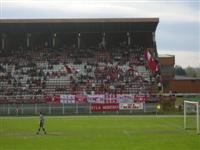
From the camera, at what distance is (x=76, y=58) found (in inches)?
3263

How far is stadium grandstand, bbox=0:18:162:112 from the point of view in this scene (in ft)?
247

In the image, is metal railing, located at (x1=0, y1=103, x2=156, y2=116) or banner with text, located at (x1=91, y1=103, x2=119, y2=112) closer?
metal railing, located at (x1=0, y1=103, x2=156, y2=116)

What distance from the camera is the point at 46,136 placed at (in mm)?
39094

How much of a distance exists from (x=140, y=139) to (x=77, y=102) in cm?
3433

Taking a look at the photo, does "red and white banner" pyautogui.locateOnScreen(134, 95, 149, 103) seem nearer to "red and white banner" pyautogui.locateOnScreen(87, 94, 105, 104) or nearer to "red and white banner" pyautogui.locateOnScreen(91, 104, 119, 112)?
"red and white banner" pyautogui.locateOnScreen(91, 104, 119, 112)

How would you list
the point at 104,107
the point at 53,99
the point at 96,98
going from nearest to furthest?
the point at 104,107 < the point at 53,99 < the point at 96,98

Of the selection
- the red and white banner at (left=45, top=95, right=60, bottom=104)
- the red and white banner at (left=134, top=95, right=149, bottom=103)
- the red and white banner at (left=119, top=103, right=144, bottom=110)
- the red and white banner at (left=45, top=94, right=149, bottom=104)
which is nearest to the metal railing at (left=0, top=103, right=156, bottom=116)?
the red and white banner at (left=119, top=103, right=144, bottom=110)

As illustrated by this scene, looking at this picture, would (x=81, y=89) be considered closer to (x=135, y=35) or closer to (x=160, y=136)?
(x=135, y=35)

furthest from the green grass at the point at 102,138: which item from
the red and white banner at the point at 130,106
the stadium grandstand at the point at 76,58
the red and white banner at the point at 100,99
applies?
the stadium grandstand at the point at 76,58

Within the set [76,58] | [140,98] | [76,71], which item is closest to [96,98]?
[140,98]

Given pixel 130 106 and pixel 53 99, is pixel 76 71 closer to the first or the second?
pixel 53 99

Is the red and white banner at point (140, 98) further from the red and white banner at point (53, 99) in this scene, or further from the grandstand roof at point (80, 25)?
the grandstand roof at point (80, 25)

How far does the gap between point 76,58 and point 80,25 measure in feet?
18.7

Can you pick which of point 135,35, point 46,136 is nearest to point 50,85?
point 135,35
